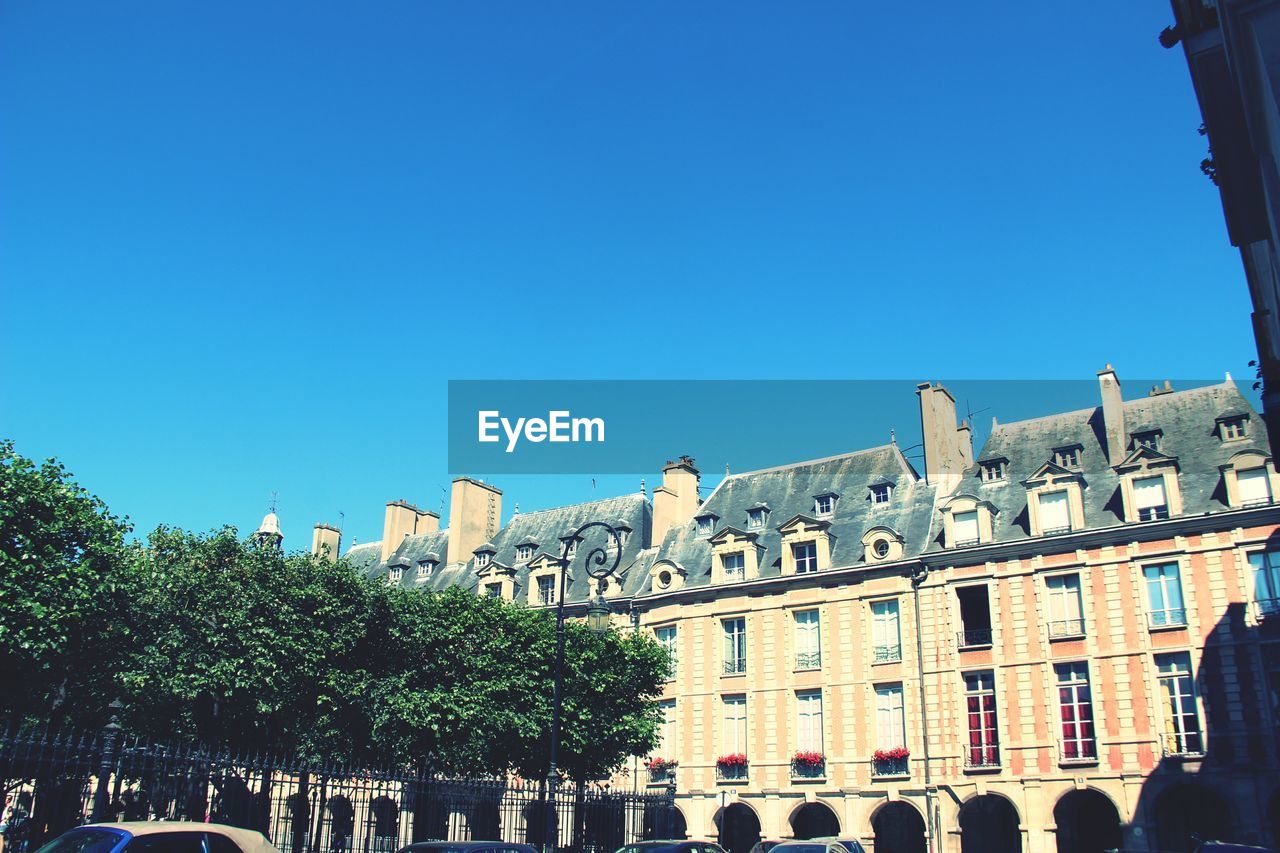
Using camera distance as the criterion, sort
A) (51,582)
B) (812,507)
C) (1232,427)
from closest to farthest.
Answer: (51,582)
(1232,427)
(812,507)

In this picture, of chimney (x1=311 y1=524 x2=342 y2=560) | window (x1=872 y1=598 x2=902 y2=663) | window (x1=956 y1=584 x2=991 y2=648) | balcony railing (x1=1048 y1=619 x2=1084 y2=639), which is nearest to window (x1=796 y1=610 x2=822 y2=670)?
window (x1=872 y1=598 x2=902 y2=663)

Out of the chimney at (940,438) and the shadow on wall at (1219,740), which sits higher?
the chimney at (940,438)

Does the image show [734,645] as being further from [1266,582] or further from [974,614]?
[1266,582]

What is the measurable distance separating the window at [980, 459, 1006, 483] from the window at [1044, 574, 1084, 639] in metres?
5.13

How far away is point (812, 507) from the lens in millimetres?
39719

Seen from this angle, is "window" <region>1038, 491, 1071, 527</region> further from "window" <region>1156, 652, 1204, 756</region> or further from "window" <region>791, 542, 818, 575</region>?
"window" <region>791, 542, 818, 575</region>

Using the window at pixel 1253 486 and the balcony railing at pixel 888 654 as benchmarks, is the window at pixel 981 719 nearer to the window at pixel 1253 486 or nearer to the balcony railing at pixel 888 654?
the balcony railing at pixel 888 654

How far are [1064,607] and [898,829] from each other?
912 cm

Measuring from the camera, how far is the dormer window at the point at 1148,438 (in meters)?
32.6

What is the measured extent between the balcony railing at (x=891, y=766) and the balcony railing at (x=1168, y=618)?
27.4 feet

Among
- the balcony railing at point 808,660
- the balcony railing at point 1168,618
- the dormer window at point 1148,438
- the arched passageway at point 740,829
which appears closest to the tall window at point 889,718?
the balcony railing at point 808,660

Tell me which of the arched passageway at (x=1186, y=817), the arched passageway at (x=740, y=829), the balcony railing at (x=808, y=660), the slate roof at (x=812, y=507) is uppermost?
the slate roof at (x=812, y=507)

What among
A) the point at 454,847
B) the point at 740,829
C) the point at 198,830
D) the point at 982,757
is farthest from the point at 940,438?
the point at 198,830

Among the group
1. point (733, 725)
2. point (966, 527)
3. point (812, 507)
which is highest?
point (812, 507)
